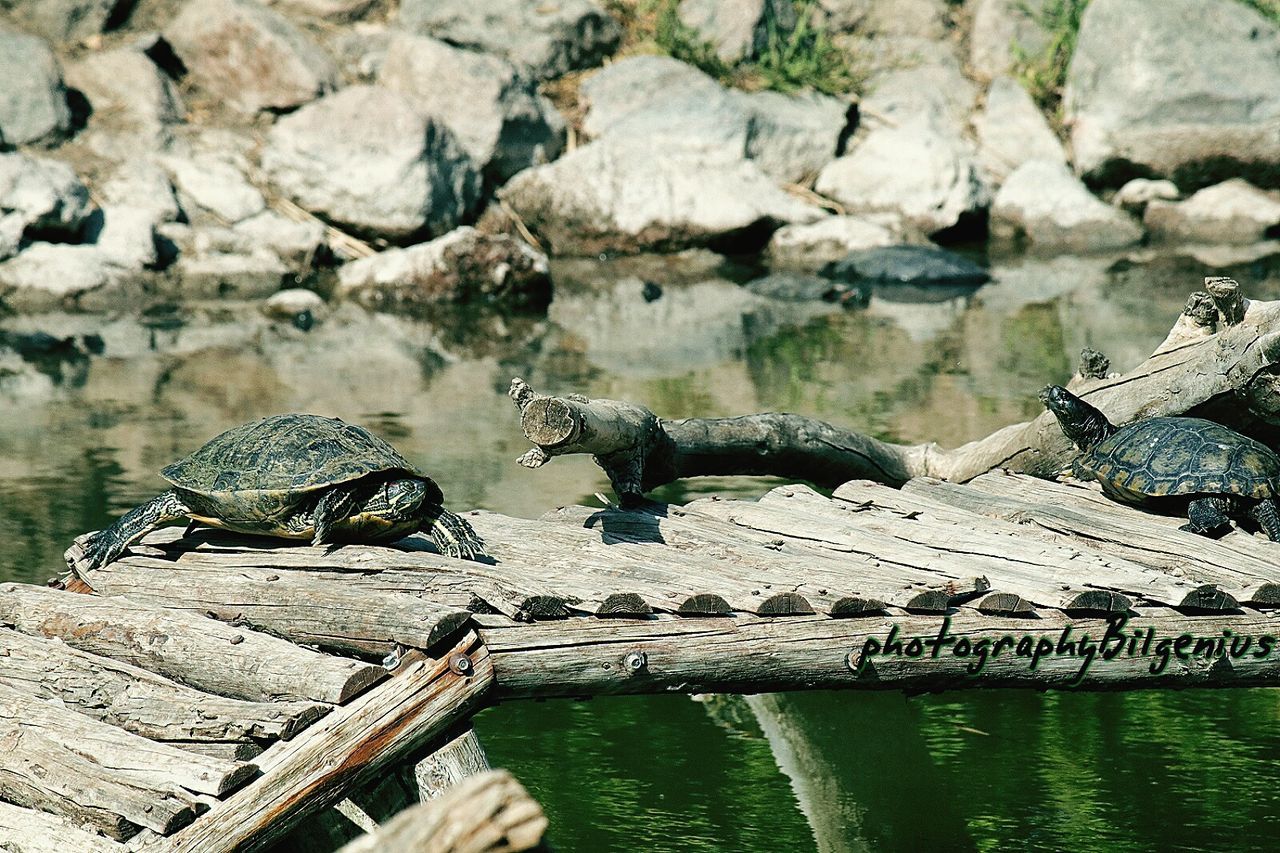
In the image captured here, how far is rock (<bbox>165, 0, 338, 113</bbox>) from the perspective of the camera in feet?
57.8

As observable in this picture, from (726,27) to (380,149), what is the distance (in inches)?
223

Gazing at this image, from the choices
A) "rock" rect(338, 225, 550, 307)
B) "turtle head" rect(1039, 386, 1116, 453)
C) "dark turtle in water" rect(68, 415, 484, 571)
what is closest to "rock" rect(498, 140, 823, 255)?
"rock" rect(338, 225, 550, 307)

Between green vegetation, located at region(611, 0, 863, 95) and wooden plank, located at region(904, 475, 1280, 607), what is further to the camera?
green vegetation, located at region(611, 0, 863, 95)

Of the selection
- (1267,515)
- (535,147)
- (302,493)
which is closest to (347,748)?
(302,493)

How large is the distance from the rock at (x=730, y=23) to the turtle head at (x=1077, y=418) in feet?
48.2

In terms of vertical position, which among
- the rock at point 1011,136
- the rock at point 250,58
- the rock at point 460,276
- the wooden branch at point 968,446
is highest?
the wooden branch at point 968,446

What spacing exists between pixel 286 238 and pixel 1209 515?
12.5 meters

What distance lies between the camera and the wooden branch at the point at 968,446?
5246 mm

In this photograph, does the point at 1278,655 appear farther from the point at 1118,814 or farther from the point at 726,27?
the point at 726,27

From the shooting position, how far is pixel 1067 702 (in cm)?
609

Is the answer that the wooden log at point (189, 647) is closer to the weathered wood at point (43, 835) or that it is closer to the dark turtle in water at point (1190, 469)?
the weathered wood at point (43, 835)

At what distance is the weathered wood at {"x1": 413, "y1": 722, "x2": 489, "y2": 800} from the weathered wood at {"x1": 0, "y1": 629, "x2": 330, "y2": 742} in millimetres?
306

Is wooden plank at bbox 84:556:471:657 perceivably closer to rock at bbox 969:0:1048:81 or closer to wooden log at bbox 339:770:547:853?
wooden log at bbox 339:770:547:853

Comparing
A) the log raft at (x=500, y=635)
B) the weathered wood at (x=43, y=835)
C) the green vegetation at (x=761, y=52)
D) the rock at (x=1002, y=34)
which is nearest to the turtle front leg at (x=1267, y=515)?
the log raft at (x=500, y=635)
